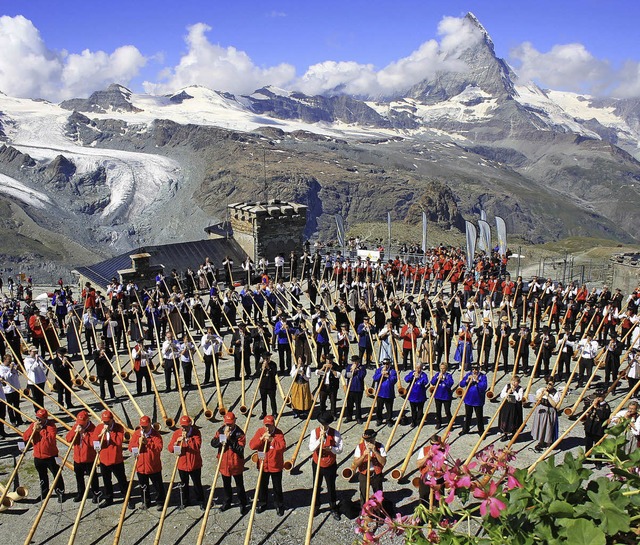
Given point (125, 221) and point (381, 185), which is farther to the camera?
point (381, 185)

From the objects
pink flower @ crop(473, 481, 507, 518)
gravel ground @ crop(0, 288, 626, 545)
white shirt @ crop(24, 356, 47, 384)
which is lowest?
gravel ground @ crop(0, 288, 626, 545)

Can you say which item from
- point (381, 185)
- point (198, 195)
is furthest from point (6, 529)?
point (381, 185)

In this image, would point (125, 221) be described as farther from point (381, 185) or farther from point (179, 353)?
point (179, 353)

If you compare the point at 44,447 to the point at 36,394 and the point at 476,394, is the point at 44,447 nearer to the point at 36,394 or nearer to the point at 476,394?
the point at 36,394

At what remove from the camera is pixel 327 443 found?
1122 cm

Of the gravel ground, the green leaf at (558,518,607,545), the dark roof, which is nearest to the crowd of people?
the gravel ground

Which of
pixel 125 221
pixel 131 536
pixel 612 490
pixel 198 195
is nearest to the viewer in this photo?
pixel 612 490

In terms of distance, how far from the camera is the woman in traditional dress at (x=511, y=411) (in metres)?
13.5

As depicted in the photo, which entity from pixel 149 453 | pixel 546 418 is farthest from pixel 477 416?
pixel 149 453

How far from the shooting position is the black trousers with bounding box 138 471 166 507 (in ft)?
37.6

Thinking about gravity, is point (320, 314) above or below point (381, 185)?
below

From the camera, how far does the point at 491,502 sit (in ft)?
17.1

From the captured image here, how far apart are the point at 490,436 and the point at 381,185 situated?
615ft

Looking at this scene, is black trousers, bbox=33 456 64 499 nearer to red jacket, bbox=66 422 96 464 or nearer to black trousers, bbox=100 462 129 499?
red jacket, bbox=66 422 96 464
